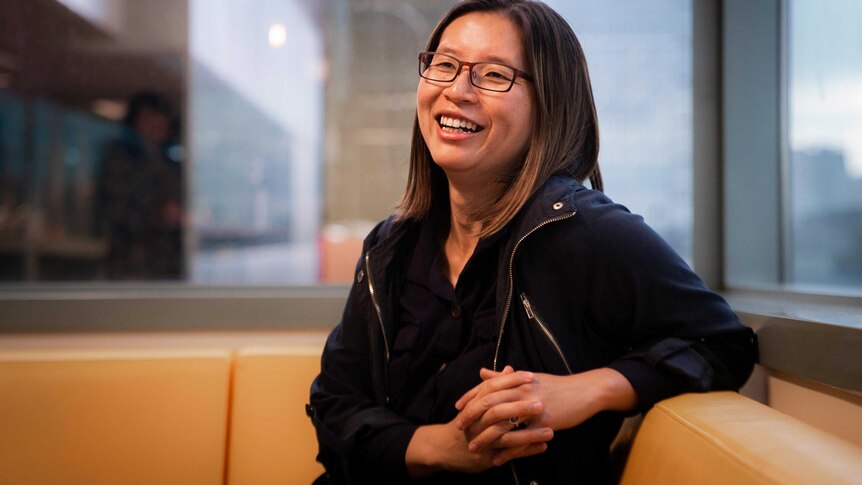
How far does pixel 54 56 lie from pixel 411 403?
1789mm

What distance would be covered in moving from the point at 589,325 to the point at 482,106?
1.51 ft

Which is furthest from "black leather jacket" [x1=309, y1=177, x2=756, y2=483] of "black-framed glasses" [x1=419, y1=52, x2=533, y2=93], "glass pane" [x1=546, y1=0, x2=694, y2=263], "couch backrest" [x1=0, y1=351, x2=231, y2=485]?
"glass pane" [x1=546, y1=0, x2=694, y2=263]

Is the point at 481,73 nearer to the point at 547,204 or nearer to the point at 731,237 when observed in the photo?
the point at 547,204

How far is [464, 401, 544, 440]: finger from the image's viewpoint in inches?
42.4

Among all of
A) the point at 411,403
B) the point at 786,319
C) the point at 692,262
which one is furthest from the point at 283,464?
the point at 692,262

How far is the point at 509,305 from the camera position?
4.09 feet

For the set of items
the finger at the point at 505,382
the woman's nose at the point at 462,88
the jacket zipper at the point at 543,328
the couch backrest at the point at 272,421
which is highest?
the woman's nose at the point at 462,88

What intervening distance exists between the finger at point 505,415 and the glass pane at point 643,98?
1.29m

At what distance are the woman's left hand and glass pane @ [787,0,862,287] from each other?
943 mm

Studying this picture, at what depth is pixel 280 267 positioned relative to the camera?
92.7 inches

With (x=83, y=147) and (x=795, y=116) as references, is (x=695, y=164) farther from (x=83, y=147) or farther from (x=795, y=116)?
(x=83, y=147)

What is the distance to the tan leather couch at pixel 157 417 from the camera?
5.25 ft

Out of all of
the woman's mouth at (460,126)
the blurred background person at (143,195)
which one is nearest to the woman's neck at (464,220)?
the woman's mouth at (460,126)

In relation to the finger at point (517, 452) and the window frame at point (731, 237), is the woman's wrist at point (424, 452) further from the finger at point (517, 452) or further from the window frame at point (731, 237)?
the window frame at point (731, 237)
